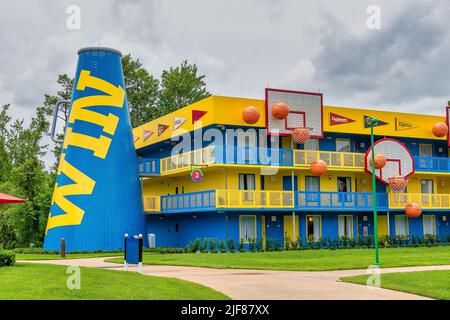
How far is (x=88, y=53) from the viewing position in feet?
125

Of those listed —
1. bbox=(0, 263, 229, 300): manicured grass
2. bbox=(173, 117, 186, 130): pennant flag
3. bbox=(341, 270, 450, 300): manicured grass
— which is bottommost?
bbox=(341, 270, 450, 300): manicured grass

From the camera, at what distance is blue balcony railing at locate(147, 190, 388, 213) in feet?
116

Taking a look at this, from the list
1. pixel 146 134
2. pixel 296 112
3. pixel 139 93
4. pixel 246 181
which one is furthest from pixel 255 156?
pixel 139 93

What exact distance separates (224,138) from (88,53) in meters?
9.50

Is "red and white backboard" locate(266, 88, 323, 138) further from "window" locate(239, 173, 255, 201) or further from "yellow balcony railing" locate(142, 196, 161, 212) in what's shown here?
"yellow balcony railing" locate(142, 196, 161, 212)

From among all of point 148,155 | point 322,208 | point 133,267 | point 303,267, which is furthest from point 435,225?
point 133,267

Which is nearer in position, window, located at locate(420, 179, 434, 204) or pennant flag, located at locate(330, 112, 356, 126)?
pennant flag, located at locate(330, 112, 356, 126)

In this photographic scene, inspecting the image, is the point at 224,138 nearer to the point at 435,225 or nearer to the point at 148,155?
the point at 148,155

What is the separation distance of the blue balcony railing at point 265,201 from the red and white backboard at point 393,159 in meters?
1.58

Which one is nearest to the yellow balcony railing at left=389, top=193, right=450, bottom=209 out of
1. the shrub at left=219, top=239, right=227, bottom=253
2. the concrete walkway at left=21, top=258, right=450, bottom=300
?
the shrub at left=219, top=239, right=227, bottom=253

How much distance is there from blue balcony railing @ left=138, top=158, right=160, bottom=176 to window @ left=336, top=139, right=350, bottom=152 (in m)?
11.7

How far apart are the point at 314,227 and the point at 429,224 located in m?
9.74

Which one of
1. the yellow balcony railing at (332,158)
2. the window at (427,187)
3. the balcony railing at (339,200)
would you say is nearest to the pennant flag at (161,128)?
the yellow balcony railing at (332,158)

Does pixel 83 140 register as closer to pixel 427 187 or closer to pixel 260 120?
pixel 260 120
